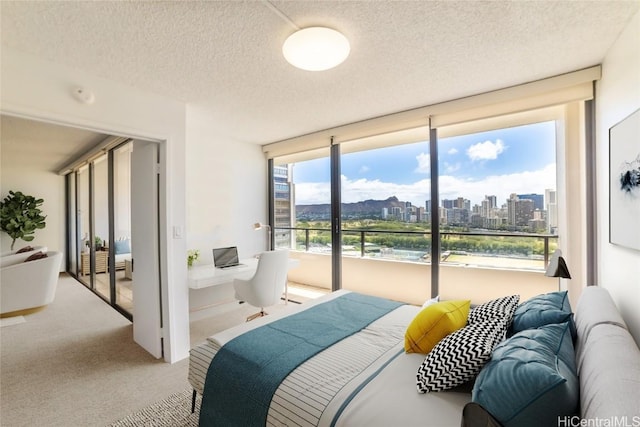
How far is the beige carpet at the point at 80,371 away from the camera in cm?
201

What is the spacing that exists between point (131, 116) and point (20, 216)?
5535mm

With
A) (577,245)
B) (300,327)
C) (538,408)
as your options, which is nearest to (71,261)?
(300,327)

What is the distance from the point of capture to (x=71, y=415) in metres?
1.97

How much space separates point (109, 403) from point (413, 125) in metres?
3.76

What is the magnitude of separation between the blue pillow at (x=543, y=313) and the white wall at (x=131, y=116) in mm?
2734

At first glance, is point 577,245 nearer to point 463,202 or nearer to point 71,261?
point 463,202

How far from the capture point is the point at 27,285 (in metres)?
4.03

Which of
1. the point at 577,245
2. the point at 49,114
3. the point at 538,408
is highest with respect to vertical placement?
the point at 49,114

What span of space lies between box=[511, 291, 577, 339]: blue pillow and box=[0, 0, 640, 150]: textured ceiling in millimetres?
1639

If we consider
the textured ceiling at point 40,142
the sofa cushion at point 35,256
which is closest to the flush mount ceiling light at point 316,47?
the textured ceiling at point 40,142

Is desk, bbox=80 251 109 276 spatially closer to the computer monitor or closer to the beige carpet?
the beige carpet

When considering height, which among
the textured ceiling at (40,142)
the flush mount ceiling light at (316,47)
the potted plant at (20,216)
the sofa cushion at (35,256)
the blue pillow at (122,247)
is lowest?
the sofa cushion at (35,256)

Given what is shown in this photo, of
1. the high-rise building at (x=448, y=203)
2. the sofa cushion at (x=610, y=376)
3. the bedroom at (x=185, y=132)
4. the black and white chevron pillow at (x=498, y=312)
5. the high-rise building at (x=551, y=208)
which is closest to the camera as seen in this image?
the sofa cushion at (x=610, y=376)

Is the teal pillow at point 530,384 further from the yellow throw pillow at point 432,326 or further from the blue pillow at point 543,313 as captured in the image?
the yellow throw pillow at point 432,326
